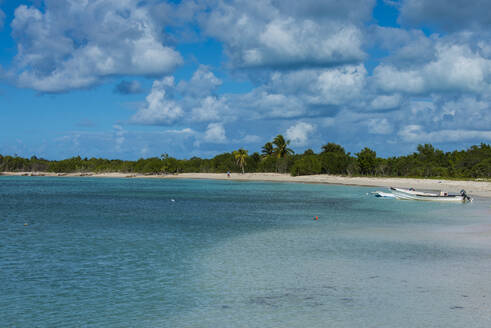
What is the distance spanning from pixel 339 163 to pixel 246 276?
382 feet

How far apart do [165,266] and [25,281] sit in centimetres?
516

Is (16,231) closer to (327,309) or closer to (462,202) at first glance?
(327,309)

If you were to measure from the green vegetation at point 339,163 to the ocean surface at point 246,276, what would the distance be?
77647 mm

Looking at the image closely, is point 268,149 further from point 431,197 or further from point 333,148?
point 431,197

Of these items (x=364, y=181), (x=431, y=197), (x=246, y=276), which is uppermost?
(x=364, y=181)

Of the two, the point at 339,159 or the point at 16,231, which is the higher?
the point at 339,159

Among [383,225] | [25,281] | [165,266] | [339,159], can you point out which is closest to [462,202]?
[383,225]

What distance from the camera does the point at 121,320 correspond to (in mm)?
12172

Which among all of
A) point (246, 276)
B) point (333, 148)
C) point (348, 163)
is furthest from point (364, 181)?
point (246, 276)

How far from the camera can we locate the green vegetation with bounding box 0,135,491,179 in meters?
106

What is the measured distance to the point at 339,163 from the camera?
13025 cm

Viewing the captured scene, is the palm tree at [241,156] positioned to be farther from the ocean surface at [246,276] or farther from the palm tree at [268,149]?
the ocean surface at [246,276]

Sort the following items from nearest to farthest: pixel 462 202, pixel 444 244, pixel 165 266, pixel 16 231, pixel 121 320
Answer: pixel 121 320
pixel 165 266
pixel 444 244
pixel 16 231
pixel 462 202

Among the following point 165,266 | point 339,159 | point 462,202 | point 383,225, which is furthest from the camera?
point 339,159
